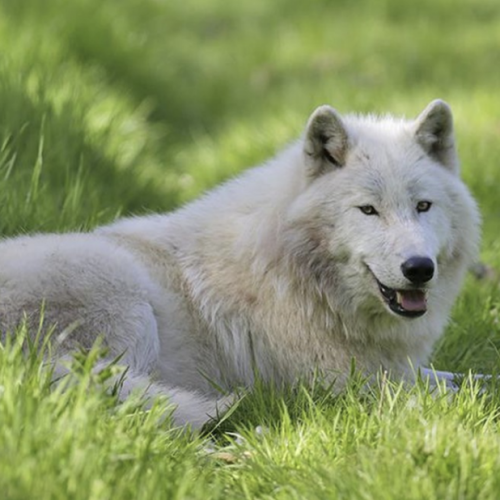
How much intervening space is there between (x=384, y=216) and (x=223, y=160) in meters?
4.55

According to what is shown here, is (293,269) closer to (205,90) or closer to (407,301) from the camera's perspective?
(407,301)

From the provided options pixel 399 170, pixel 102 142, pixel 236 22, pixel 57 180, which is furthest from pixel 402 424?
pixel 236 22

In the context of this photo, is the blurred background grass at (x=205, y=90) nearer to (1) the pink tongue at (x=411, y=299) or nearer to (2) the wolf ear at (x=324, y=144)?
(1) the pink tongue at (x=411, y=299)

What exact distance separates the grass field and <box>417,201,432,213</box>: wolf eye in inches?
33.2

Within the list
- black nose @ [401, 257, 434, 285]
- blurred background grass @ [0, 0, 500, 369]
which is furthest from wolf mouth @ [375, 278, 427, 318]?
blurred background grass @ [0, 0, 500, 369]

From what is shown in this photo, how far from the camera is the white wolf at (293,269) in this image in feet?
13.9

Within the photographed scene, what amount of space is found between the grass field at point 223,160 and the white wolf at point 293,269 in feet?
1.57

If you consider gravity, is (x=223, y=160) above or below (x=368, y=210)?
below

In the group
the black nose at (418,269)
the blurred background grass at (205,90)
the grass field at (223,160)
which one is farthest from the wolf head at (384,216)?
the blurred background grass at (205,90)

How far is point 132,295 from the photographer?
4.36 meters

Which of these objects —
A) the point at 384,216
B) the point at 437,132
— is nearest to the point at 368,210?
the point at 384,216

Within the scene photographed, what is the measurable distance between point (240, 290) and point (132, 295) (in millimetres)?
542

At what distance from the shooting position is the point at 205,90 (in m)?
11.0

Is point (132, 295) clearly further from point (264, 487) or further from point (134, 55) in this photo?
point (134, 55)
